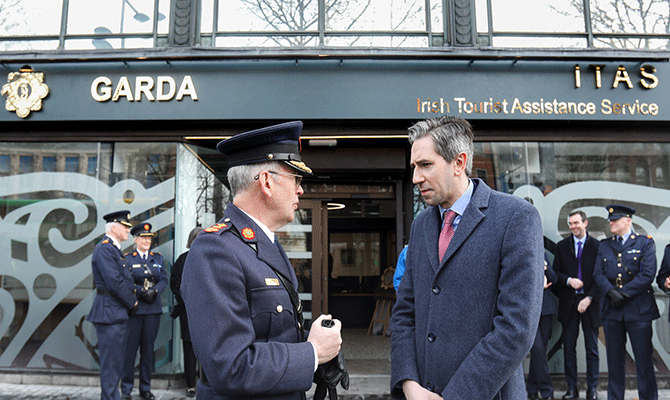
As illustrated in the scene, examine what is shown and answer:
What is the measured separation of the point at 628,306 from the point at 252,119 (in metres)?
5.14

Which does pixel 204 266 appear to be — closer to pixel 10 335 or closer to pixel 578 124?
pixel 578 124

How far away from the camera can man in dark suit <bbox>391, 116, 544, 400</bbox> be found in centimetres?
169

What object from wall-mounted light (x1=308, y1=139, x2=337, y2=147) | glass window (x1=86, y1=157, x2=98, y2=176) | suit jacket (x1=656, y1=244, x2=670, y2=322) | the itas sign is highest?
the itas sign

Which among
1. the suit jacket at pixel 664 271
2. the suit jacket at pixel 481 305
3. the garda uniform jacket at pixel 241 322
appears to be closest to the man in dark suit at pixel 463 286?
the suit jacket at pixel 481 305

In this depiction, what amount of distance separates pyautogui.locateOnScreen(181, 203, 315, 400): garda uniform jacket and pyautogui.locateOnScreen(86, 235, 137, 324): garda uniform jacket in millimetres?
3919

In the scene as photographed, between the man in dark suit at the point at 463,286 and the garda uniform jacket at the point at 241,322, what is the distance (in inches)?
22.8

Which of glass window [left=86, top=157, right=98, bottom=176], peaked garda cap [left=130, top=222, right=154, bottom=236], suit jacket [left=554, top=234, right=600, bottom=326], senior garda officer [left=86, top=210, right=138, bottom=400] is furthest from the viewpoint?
glass window [left=86, top=157, right=98, bottom=176]

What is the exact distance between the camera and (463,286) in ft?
5.95

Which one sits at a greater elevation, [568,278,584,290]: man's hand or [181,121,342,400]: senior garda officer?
[181,121,342,400]: senior garda officer

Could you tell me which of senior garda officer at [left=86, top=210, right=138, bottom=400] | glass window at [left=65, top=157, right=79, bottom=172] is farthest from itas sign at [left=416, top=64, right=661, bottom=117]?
glass window at [left=65, top=157, right=79, bottom=172]

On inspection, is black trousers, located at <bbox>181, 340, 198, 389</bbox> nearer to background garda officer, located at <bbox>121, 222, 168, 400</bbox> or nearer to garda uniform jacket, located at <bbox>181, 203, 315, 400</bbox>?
background garda officer, located at <bbox>121, 222, 168, 400</bbox>

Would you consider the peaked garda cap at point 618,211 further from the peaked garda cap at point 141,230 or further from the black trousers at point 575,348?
the peaked garda cap at point 141,230

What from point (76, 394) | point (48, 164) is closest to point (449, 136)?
point (76, 394)

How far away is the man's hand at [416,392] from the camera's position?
181 cm
